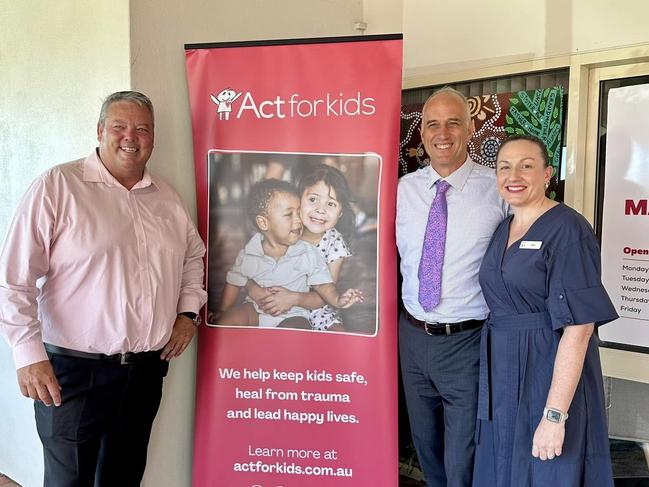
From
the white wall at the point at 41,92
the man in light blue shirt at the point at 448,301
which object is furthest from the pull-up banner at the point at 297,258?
the white wall at the point at 41,92

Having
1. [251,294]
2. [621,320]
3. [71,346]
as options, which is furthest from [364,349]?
[621,320]

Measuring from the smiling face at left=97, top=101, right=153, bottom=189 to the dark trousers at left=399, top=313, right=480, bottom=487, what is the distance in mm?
1107

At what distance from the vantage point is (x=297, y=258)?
223 centimetres

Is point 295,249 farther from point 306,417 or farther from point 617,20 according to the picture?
point 617,20

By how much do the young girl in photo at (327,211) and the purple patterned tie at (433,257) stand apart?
32 centimetres

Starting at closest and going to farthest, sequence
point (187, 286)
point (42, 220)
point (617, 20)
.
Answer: point (42, 220) → point (187, 286) → point (617, 20)

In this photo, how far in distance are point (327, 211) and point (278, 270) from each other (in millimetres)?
297

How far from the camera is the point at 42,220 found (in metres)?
1.75

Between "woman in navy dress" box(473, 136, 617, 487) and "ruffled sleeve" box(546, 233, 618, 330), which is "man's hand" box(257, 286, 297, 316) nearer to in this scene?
"woman in navy dress" box(473, 136, 617, 487)

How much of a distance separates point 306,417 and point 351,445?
204 mm

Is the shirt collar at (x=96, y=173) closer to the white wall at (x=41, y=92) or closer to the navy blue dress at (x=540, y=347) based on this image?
the white wall at (x=41, y=92)

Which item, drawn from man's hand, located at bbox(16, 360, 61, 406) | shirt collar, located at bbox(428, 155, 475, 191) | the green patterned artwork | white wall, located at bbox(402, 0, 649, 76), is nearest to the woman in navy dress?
shirt collar, located at bbox(428, 155, 475, 191)

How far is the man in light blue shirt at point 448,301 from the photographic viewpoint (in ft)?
6.49

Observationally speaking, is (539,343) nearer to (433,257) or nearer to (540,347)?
(540,347)
